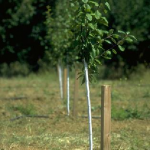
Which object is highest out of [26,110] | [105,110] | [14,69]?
[105,110]

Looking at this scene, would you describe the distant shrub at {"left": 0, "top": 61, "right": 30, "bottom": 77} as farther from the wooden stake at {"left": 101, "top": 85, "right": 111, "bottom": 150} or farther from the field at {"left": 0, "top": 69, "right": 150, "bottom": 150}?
the wooden stake at {"left": 101, "top": 85, "right": 111, "bottom": 150}

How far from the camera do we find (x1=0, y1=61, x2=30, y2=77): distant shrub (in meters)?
24.8

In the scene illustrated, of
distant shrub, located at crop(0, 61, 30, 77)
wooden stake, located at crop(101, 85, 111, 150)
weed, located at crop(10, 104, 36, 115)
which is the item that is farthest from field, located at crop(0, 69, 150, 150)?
distant shrub, located at crop(0, 61, 30, 77)

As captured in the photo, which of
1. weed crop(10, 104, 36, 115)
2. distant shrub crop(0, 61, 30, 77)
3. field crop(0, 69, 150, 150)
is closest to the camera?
field crop(0, 69, 150, 150)

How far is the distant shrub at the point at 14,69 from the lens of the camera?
24.8m

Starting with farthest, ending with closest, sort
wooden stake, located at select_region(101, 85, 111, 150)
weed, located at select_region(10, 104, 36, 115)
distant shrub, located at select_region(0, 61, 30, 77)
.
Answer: distant shrub, located at select_region(0, 61, 30, 77), weed, located at select_region(10, 104, 36, 115), wooden stake, located at select_region(101, 85, 111, 150)

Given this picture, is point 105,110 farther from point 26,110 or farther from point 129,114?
point 26,110

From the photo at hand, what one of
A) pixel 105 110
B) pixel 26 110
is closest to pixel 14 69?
pixel 26 110

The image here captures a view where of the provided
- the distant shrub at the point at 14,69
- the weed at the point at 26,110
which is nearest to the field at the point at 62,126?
the weed at the point at 26,110

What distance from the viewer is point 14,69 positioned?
83.4ft

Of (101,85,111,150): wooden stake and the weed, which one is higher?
(101,85,111,150): wooden stake

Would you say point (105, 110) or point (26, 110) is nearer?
point (105, 110)

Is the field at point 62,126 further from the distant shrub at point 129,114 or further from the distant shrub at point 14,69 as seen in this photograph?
the distant shrub at point 14,69

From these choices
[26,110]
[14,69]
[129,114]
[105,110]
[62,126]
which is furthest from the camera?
[14,69]
